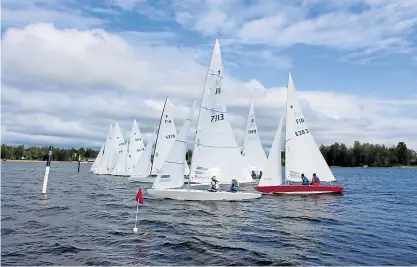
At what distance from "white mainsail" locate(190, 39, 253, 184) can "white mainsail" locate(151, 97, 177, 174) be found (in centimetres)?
2212

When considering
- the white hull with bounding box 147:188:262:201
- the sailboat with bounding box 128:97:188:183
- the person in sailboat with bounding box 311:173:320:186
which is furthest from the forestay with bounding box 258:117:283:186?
the sailboat with bounding box 128:97:188:183

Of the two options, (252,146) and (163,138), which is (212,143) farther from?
(252,146)

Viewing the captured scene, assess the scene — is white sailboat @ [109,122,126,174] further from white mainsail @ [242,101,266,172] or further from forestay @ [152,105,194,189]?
forestay @ [152,105,194,189]

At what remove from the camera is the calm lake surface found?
15281 millimetres

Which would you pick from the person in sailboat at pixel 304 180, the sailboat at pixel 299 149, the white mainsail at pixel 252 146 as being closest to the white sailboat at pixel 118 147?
the white mainsail at pixel 252 146

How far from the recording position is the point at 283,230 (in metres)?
21.4

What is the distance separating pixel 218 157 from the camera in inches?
1252

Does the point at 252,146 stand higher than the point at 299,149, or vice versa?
the point at 252,146

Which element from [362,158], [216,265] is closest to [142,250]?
[216,265]

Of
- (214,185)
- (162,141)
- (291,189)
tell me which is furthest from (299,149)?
(162,141)

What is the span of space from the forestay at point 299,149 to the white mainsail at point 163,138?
19031mm

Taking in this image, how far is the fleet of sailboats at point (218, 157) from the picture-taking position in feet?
102

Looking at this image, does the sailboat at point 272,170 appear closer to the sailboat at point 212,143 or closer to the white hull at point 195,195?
the sailboat at point 212,143

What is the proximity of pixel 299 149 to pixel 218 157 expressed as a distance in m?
11.2
